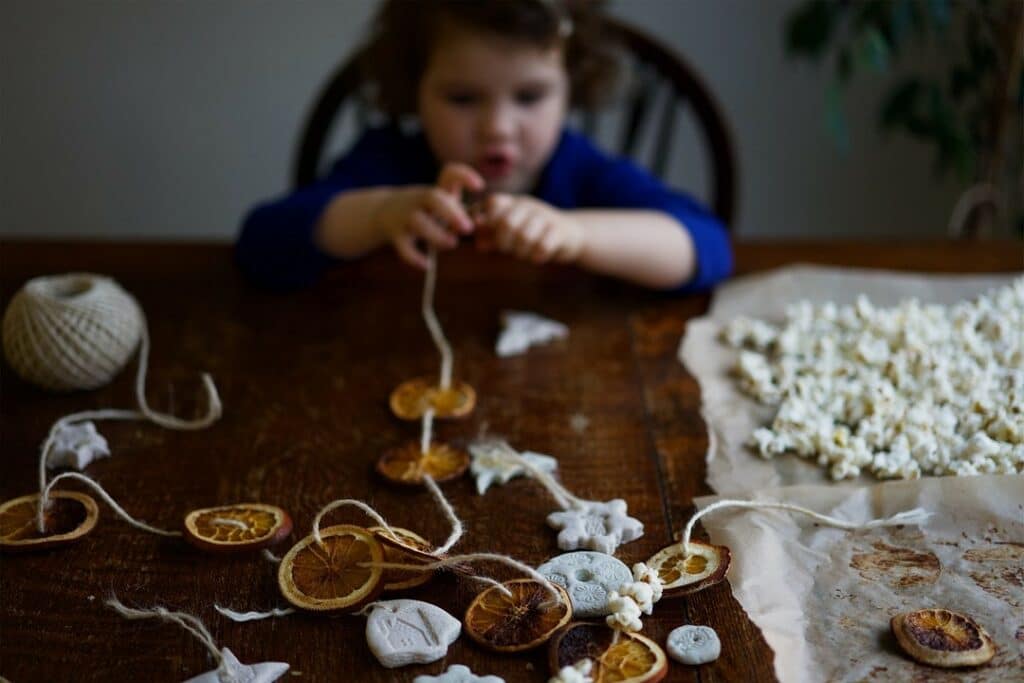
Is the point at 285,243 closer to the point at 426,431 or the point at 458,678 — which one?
the point at 426,431

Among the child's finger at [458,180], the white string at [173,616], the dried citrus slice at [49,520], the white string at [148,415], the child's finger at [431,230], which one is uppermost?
the child's finger at [458,180]

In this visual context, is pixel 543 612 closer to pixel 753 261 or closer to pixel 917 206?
pixel 753 261

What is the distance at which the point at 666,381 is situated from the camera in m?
0.90

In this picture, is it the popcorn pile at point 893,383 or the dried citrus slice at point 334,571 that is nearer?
the dried citrus slice at point 334,571

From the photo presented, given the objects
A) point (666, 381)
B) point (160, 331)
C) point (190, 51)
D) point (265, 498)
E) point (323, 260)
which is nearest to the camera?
point (265, 498)

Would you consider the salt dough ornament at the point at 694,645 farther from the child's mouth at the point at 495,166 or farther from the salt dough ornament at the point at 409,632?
the child's mouth at the point at 495,166

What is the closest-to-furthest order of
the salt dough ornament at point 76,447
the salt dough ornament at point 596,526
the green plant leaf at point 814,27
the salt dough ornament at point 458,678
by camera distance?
1. the salt dough ornament at point 458,678
2. the salt dough ornament at point 596,526
3. the salt dough ornament at point 76,447
4. the green plant leaf at point 814,27

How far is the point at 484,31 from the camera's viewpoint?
122cm

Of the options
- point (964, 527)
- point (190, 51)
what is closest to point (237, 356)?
point (964, 527)

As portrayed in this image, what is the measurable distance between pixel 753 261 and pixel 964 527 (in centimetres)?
53

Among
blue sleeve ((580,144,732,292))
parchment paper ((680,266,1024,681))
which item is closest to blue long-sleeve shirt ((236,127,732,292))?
blue sleeve ((580,144,732,292))

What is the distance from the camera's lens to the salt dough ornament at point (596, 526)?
0.67m

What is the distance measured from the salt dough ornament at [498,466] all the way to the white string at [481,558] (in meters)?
0.11

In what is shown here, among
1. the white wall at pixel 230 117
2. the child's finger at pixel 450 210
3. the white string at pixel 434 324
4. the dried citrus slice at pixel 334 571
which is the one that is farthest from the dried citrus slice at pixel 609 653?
the white wall at pixel 230 117
